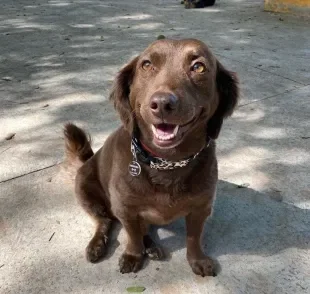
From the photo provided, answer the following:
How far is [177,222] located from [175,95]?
1.15m

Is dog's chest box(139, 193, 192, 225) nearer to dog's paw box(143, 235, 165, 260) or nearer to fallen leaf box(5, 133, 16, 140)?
dog's paw box(143, 235, 165, 260)

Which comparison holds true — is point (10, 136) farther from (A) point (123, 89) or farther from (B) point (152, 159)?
(B) point (152, 159)

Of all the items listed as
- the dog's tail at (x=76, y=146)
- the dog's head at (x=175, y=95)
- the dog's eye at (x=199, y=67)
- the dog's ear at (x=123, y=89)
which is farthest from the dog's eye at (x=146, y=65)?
the dog's tail at (x=76, y=146)

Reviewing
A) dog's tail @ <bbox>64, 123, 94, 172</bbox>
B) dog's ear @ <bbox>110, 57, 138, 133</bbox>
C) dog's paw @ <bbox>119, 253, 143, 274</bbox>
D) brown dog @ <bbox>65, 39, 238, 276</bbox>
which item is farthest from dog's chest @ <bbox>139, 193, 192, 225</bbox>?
dog's tail @ <bbox>64, 123, 94, 172</bbox>

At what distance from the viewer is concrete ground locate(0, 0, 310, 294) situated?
2.36 meters

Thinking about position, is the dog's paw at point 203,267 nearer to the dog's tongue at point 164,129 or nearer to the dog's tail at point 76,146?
the dog's tongue at point 164,129

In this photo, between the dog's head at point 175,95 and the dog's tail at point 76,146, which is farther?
the dog's tail at point 76,146

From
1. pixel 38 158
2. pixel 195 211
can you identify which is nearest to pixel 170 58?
pixel 195 211

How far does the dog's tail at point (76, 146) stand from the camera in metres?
2.94

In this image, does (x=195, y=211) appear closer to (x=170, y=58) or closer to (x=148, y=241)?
(x=148, y=241)

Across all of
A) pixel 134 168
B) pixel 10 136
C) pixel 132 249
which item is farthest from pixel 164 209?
pixel 10 136

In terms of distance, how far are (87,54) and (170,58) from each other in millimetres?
4262

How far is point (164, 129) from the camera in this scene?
2.01 metres

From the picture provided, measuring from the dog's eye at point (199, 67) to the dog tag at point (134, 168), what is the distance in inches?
22.4
